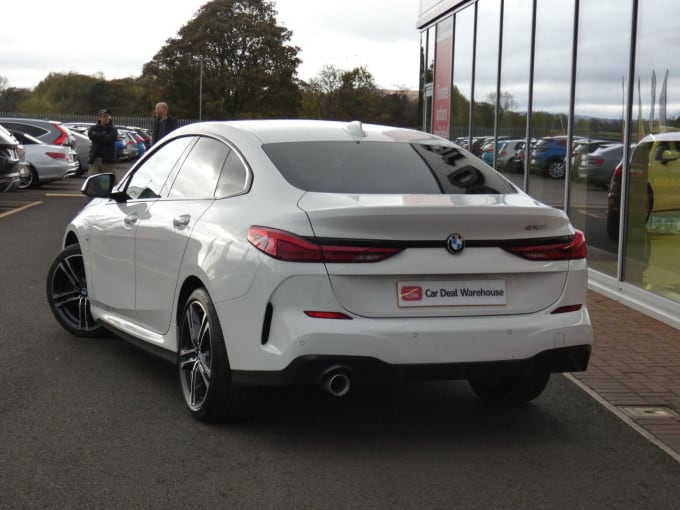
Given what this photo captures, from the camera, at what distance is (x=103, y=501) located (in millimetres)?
4359

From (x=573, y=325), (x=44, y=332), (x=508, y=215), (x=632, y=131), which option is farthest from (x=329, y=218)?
(x=632, y=131)

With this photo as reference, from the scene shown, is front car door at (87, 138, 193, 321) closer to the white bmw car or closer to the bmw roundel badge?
the white bmw car

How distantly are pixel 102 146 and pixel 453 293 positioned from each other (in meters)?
15.5

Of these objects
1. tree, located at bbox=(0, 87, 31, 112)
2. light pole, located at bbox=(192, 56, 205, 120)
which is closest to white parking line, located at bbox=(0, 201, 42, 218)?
light pole, located at bbox=(192, 56, 205, 120)

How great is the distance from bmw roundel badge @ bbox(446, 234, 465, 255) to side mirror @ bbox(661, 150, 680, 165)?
5.18 metres

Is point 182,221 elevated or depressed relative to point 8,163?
elevated

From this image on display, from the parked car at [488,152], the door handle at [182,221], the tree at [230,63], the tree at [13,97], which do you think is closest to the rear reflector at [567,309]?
the door handle at [182,221]

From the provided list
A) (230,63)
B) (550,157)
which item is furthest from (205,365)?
(230,63)

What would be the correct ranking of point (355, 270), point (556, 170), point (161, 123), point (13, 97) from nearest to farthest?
point (355, 270)
point (556, 170)
point (161, 123)
point (13, 97)

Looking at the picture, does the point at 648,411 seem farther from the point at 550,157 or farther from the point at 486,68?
the point at 486,68

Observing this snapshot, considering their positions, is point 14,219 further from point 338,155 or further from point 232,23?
point 232,23

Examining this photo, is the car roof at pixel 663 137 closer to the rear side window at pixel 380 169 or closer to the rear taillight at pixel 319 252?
the rear side window at pixel 380 169

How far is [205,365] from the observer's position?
5.53 metres

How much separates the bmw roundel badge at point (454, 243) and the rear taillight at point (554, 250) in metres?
0.25
